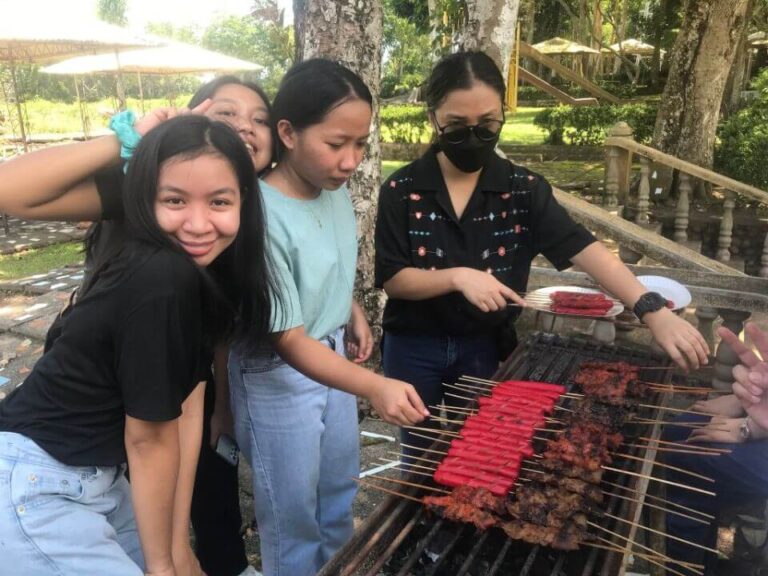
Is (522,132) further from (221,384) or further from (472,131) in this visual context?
(221,384)

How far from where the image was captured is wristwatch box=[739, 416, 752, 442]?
2.71 meters

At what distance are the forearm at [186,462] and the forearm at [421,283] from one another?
3.34 feet

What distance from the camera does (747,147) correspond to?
1022 centimetres

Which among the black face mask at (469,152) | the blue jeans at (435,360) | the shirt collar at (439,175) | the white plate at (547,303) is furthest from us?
the white plate at (547,303)

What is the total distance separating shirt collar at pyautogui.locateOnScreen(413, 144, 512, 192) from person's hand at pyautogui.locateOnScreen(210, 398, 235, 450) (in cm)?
138

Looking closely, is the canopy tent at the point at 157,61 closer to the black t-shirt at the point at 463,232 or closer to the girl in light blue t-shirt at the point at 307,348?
the black t-shirt at the point at 463,232

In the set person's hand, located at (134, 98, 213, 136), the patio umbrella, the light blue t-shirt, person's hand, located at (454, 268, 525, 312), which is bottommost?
person's hand, located at (454, 268, 525, 312)

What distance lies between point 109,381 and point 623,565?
161 centimetres

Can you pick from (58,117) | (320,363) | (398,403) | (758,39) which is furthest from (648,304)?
(58,117)

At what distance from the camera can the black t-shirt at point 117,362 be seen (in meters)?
1.61

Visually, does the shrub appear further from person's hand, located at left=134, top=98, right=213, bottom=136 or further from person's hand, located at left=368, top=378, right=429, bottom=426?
person's hand, located at left=134, top=98, right=213, bottom=136

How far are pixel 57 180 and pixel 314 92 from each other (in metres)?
0.92

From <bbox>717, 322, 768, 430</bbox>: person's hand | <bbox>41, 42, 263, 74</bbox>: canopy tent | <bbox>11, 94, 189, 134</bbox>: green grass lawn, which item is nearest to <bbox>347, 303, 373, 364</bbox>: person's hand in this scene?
<bbox>717, 322, 768, 430</bbox>: person's hand

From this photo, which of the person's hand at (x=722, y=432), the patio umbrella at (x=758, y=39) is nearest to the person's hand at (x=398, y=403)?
the person's hand at (x=722, y=432)
